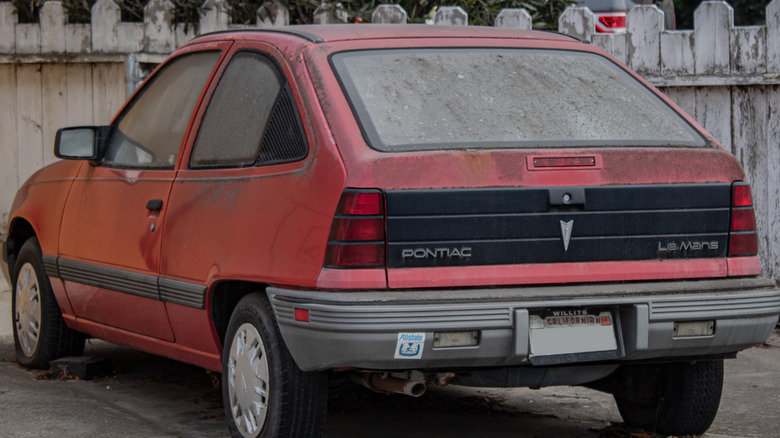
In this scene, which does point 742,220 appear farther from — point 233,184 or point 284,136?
point 233,184

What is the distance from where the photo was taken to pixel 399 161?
4102 millimetres

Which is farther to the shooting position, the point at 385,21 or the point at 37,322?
the point at 385,21

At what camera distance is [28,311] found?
6617 mm

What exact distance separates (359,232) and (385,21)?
459cm

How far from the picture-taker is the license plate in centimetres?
415

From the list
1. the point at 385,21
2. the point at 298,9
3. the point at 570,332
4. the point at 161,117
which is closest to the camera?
the point at 570,332

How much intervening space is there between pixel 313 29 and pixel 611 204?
145cm

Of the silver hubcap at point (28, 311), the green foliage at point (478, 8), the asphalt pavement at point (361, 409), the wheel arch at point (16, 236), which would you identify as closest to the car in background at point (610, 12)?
the green foliage at point (478, 8)

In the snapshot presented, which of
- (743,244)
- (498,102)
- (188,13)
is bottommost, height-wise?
(743,244)

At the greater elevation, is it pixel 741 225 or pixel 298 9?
pixel 298 9

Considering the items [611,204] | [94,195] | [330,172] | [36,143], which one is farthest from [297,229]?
[36,143]

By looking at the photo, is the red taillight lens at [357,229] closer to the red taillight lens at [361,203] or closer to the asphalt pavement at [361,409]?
the red taillight lens at [361,203]

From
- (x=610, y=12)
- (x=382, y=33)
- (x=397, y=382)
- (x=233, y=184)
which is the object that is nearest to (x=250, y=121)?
(x=233, y=184)

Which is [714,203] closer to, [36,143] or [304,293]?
[304,293]
